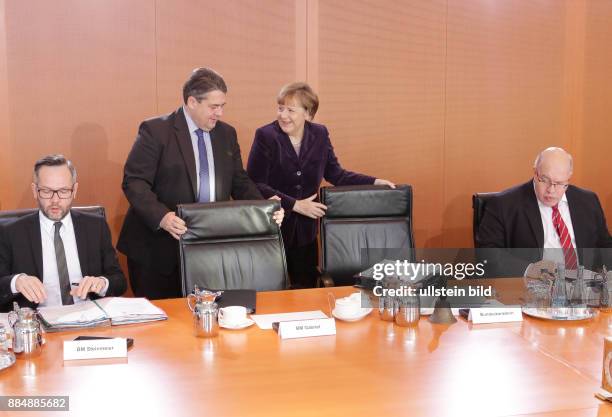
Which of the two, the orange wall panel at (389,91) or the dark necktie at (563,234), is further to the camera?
the orange wall panel at (389,91)

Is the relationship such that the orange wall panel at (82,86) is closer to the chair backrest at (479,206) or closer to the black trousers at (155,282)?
the black trousers at (155,282)

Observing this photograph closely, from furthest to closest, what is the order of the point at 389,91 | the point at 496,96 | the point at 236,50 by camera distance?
the point at 496,96
the point at 389,91
the point at 236,50

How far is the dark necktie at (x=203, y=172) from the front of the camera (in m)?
3.92

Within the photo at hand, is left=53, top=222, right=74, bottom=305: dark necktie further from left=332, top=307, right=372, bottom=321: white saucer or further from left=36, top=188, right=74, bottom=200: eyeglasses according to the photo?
left=332, top=307, right=372, bottom=321: white saucer

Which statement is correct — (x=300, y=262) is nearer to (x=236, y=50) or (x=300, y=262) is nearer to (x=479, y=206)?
(x=479, y=206)

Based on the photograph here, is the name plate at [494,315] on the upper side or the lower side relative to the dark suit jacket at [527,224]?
lower

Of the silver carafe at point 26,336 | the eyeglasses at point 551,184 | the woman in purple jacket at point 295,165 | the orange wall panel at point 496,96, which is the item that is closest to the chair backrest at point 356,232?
the woman in purple jacket at point 295,165

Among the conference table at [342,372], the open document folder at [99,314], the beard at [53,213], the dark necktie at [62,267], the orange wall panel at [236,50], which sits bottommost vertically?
the conference table at [342,372]

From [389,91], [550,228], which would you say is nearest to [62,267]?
[550,228]

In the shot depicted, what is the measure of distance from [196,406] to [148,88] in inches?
128

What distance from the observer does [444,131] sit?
574 cm

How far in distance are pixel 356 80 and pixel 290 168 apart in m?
1.40

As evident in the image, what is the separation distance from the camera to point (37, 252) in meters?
3.04

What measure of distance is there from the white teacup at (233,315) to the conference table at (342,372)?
3cm
